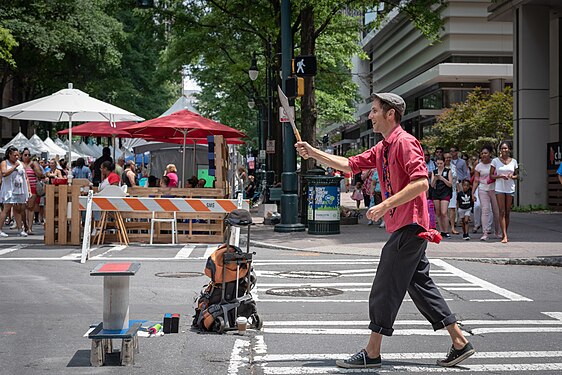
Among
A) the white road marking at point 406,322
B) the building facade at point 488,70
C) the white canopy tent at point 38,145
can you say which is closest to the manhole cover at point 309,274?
the white road marking at point 406,322

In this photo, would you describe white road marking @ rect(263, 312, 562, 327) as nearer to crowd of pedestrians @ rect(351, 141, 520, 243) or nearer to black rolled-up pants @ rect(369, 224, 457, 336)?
black rolled-up pants @ rect(369, 224, 457, 336)

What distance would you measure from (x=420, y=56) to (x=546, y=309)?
5309 cm

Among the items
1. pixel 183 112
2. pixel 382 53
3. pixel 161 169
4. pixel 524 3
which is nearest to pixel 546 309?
pixel 183 112

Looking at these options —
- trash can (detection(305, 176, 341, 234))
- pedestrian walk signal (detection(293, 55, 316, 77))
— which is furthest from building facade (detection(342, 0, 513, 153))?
trash can (detection(305, 176, 341, 234))

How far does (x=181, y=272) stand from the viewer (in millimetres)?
12117

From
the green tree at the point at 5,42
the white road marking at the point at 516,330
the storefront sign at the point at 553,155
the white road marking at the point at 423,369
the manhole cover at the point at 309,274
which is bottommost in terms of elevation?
the white road marking at the point at 423,369

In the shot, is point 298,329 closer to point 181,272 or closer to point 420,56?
point 181,272

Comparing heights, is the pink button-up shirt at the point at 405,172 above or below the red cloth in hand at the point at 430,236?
above

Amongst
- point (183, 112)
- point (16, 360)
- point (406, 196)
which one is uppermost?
point (183, 112)

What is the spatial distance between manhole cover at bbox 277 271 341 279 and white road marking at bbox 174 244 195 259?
8.99ft

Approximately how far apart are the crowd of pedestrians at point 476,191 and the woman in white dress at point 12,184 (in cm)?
884

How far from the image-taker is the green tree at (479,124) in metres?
38.8

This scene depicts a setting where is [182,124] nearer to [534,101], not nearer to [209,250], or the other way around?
[209,250]

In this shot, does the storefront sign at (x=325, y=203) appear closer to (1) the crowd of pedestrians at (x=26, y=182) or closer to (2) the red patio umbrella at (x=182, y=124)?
(2) the red patio umbrella at (x=182, y=124)
